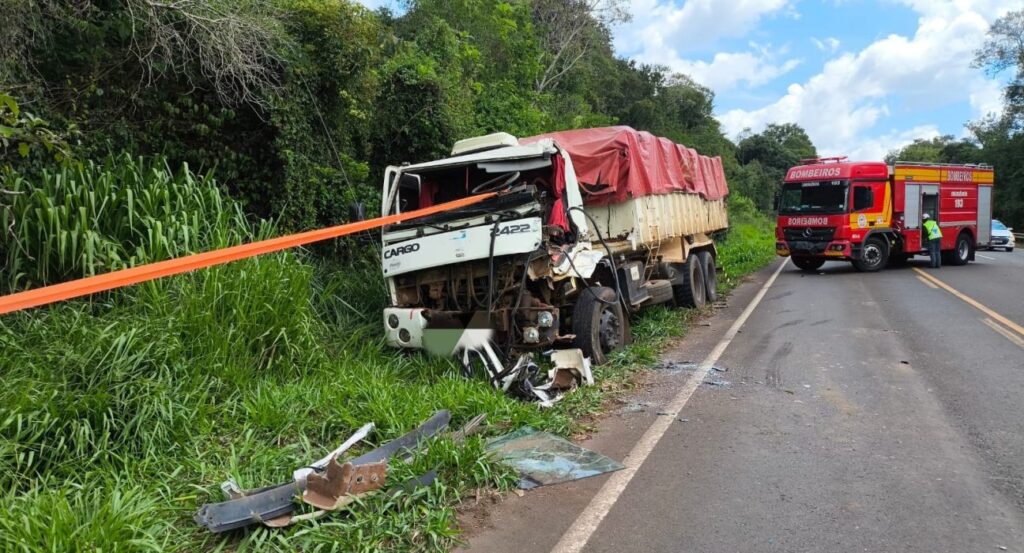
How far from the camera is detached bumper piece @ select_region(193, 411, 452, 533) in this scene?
11.2 ft

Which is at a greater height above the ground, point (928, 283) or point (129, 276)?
point (129, 276)

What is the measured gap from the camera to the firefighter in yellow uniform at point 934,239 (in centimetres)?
1669

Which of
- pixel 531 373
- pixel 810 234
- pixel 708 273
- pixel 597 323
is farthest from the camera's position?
pixel 810 234

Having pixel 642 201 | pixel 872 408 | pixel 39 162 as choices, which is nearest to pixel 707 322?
pixel 642 201

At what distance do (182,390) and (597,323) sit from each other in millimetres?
4027

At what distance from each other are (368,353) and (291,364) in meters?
0.94

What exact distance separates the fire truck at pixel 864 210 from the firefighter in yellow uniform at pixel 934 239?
0.14 meters

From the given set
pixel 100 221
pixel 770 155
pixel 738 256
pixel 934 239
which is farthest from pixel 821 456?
pixel 770 155

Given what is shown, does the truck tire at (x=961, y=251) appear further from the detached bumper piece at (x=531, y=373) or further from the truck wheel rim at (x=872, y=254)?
the detached bumper piece at (x=531, y=373)

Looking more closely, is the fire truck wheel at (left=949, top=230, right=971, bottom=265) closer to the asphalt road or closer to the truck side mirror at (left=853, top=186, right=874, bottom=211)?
the truck side mirror at (left=853, top=186, right=874, bottom=211)

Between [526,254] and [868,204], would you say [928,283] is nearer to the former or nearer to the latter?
[868,204]

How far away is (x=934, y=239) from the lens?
16.7 metres

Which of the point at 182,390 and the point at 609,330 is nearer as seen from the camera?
the point at 182,390

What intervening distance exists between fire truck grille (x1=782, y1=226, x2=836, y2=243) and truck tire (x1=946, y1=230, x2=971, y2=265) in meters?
4.77
